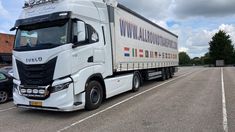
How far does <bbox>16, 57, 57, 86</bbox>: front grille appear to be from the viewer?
7180mm

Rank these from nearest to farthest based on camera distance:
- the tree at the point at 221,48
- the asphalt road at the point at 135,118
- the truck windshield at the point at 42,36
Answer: the asphalt road at the point at 135,118 → the truck windshield at the point at 42,36 → the tree at the point at 221,48

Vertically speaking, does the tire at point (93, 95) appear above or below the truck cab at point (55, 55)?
below

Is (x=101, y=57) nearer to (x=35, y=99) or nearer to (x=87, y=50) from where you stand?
(x=87, y=50)

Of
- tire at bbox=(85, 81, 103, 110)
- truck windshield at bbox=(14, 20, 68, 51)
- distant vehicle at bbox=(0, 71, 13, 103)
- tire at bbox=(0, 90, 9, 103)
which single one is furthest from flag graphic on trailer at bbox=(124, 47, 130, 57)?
tire at bbox=(0, 90, 9, 103)

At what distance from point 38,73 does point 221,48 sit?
80980 mm

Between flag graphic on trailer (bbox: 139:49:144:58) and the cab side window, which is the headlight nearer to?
the cab side window

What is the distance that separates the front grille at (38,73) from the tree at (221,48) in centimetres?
7914

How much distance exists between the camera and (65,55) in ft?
23.4

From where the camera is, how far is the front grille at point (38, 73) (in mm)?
7180

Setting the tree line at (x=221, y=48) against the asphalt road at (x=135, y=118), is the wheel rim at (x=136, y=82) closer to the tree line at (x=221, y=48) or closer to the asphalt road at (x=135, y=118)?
the asphalt road at (x=135, y=118)

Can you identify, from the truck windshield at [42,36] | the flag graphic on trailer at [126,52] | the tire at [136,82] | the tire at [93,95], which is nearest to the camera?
the truck windshield at [42,36]

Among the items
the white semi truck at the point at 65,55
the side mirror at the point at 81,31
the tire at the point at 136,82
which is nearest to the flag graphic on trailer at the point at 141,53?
the tire at the point at 136,82

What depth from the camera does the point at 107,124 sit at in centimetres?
643

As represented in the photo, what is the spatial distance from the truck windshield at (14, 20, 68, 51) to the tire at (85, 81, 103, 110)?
1.76 m
